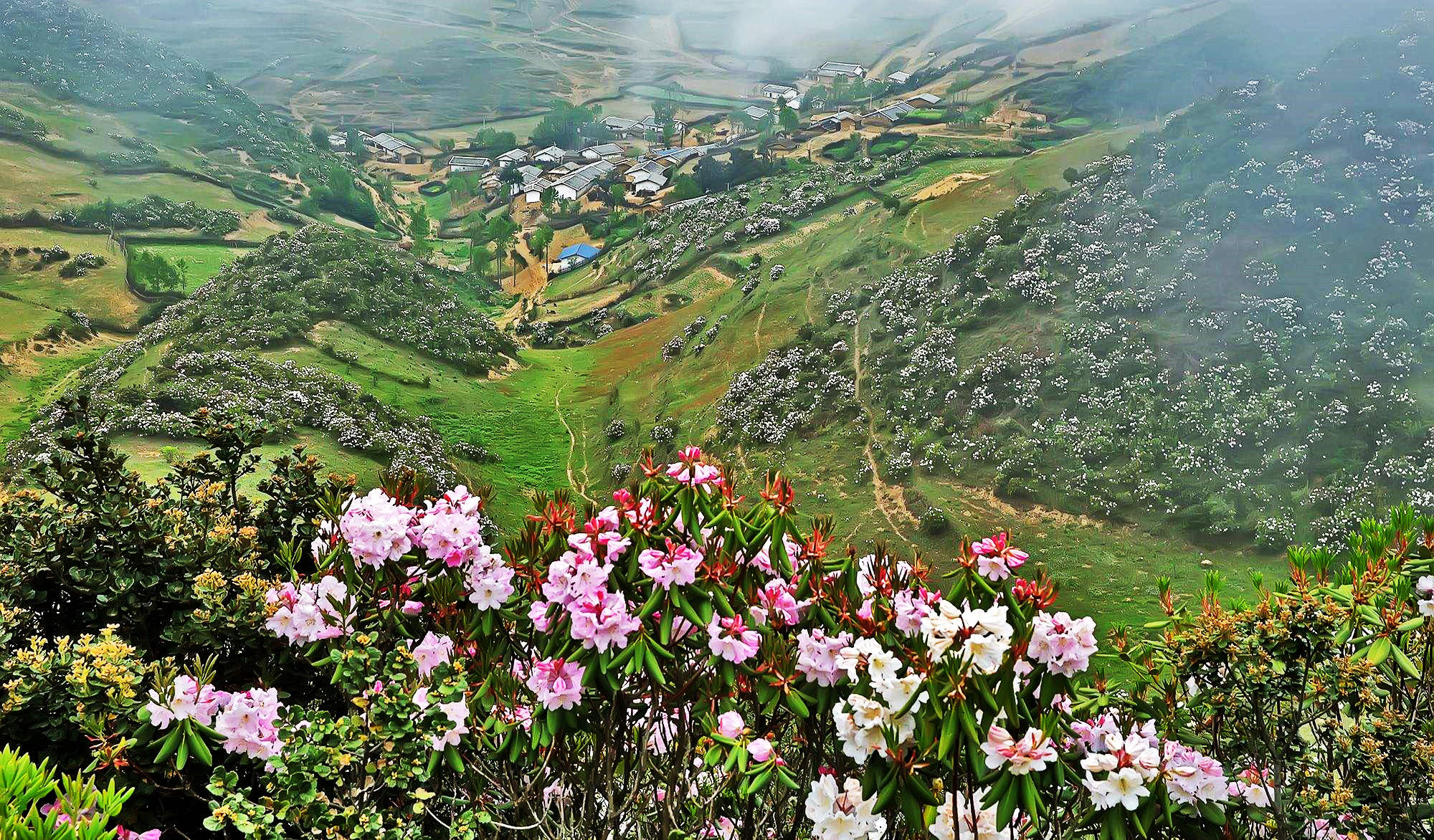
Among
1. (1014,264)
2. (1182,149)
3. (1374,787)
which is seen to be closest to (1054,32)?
(1182,149)

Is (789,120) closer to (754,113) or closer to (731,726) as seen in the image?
(754,113)

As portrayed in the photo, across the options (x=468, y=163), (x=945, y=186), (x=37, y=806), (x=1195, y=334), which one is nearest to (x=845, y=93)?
(x=468, y=163)

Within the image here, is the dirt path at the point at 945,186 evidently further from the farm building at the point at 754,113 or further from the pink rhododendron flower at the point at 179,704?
the farm building at the point at 754,113

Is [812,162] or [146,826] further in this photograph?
[812,162]

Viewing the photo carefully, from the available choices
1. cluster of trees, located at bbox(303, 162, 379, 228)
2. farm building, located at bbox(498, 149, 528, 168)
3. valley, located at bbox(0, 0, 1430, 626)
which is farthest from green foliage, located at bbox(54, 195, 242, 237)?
farm building, located at bbox(498, 149, 528, 168)

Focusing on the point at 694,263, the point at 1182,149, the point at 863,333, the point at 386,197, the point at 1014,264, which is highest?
the point at 1182,149

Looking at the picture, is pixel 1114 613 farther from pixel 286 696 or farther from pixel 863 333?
pixel 286 696

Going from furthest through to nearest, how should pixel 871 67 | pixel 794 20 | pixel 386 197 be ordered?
pixel 794 20 < pixel 871 67 < pixel 386 197

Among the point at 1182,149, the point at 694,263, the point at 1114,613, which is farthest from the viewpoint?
the point at 694,263

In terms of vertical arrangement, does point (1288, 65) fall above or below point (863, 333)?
above
